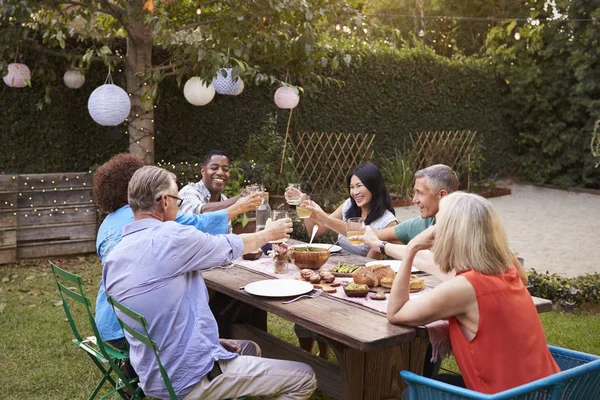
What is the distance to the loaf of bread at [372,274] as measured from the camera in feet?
8.83

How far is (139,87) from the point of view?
6879 mm

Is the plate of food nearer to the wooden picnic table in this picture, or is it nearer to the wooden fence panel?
the wooden picnic table

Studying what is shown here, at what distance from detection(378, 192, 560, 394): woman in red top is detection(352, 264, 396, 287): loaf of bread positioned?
54cm

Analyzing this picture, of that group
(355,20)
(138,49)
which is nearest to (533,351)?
(355,20)

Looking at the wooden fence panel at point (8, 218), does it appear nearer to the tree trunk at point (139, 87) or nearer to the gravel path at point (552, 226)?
the tree trunk at point (139, 87)

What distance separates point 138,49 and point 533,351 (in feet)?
18.8

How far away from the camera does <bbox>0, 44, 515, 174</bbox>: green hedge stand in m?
7.22

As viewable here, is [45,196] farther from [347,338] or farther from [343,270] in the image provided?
[347,338]

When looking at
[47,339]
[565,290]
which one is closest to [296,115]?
[565,290]

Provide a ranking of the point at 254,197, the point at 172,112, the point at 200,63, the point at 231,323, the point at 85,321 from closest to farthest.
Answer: the point at 254,197 → the point at 231,323 → the point at 85,321 → the point at 200,63 → the point at 172,112

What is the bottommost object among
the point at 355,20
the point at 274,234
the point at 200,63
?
the point at 274,234

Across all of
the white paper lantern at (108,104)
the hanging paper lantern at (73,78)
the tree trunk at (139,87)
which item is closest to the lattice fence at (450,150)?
the tree trunk at (139,87)

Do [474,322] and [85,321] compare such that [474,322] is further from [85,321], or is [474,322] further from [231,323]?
[85,321]

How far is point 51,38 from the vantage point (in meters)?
6.55
